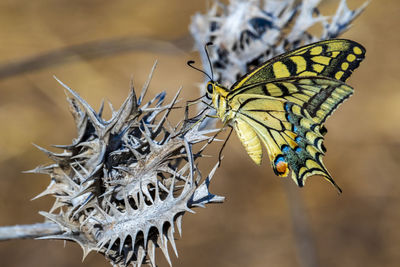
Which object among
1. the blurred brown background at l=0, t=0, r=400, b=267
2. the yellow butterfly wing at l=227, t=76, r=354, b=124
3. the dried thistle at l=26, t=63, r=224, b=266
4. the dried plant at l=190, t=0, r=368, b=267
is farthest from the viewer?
the blurred brown background at l=0, t=0, r=400, b=267

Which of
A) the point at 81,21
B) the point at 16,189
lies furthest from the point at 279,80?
the point at 81,21

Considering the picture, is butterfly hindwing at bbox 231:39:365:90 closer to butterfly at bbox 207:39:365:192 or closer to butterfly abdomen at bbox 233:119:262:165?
butterfly at bbox 207:39:365:192

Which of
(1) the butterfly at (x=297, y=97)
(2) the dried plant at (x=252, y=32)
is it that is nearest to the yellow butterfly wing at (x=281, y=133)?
(1) the butterfly at (x=297, y=97)

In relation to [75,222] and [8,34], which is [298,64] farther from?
[8,34]

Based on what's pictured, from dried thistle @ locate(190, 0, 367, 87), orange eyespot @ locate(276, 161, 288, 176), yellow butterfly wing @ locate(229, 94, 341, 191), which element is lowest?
orange eyespot @ locate(276, 161, 288, 176)

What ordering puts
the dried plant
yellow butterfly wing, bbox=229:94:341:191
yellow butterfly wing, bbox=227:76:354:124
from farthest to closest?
the dried plant, yellow butterfly wing, bbox=229:94:341:191, yellow butterfly wing, bbox=227:76:354:124

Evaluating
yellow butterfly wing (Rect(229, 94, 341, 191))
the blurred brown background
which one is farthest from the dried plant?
the blurred brown background

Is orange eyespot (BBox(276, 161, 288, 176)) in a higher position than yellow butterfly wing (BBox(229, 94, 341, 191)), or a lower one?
lower
